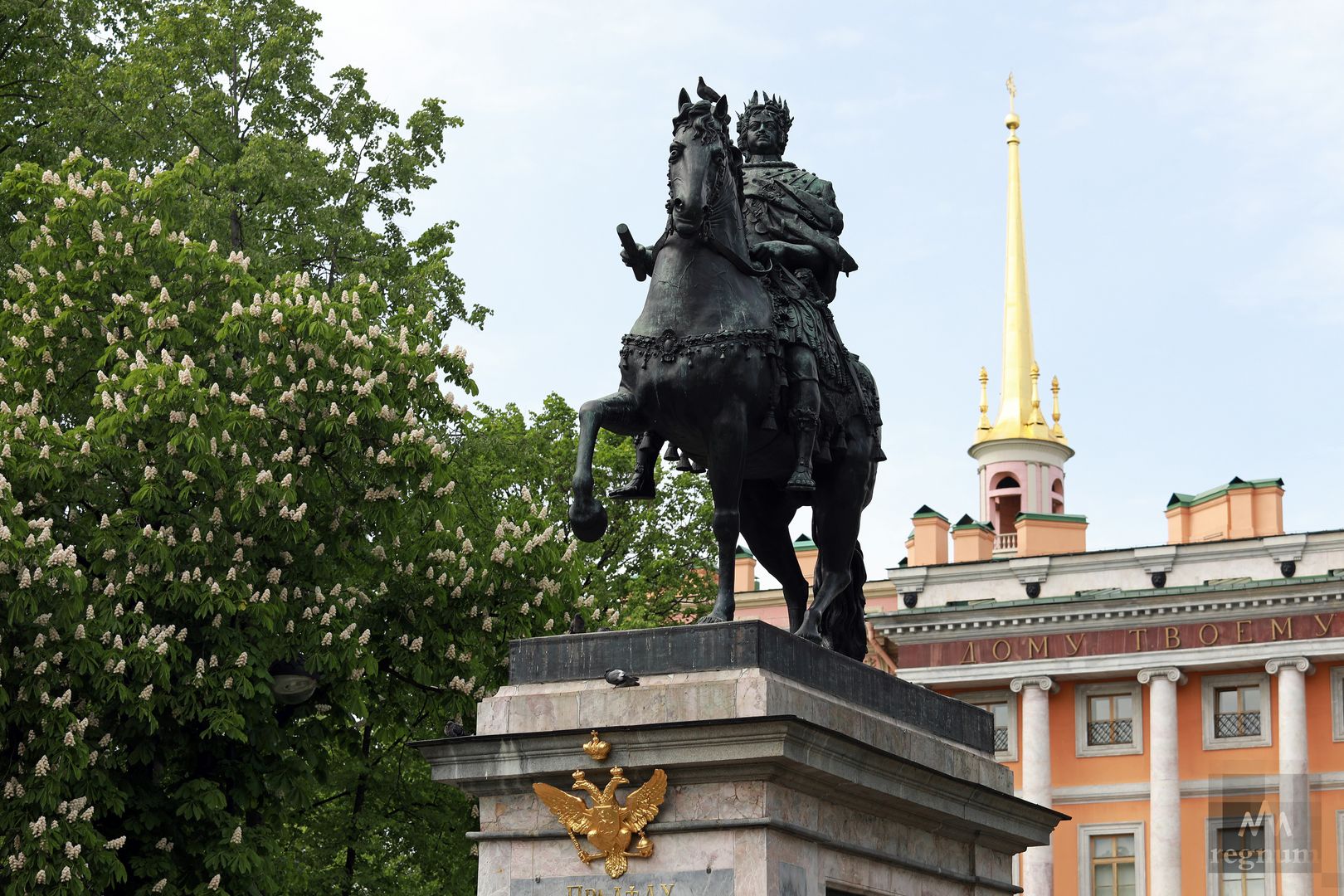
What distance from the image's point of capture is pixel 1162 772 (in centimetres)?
6397

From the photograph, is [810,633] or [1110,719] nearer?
[810,633]

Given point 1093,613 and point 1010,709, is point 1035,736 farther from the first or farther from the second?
point 1093,613

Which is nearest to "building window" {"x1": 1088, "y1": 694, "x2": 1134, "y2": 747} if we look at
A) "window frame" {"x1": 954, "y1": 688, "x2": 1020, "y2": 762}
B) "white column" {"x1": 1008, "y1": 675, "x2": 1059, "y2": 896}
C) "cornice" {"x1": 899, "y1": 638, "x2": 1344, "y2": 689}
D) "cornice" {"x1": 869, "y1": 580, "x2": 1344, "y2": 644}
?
"cornice" {"x1": 899, "y1": 638, "x2": 1344, "y2": 689}

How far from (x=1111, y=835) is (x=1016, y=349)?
29.7 meters

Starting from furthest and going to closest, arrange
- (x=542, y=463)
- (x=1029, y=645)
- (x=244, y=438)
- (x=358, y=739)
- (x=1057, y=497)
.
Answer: (x=1057, y=497) → (x=1029, y=645) → (x=542, y=463) → (x=358, y=739) → (x=244, y=438)

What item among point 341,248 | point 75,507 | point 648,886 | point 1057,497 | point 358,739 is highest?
point 1057,497

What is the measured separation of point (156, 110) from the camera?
3175 centimetres

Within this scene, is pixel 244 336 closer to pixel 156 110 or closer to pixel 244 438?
pixel 244 438

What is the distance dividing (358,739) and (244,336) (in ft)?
15.3

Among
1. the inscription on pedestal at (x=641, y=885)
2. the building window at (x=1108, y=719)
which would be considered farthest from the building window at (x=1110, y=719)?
the inscription on pedestal at (x=641, y=885)

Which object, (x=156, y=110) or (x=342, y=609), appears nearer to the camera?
(x=342, y=609)

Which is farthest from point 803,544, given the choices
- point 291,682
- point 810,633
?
point 810,633

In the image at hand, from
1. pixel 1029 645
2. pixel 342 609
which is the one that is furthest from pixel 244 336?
pixel 1029 645

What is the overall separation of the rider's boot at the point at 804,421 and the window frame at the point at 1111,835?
50.9 metres
